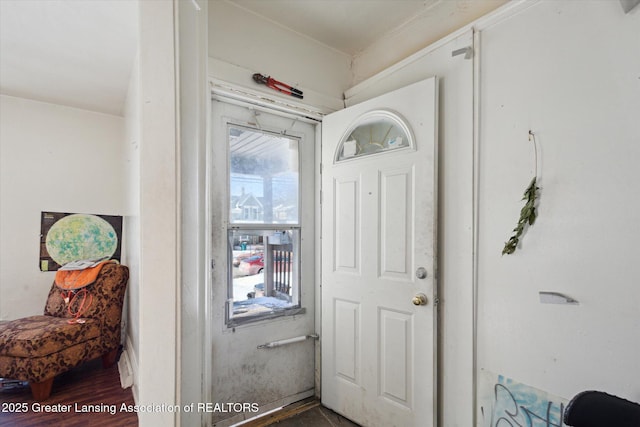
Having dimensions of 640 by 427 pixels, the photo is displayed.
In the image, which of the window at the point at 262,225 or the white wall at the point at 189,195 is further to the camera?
the window at the point at 262,225

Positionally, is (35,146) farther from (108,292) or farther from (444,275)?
(444,275)

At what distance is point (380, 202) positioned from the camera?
1780 millimetres

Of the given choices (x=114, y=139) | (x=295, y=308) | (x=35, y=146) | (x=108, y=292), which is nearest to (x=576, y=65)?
(x=295, y=308)

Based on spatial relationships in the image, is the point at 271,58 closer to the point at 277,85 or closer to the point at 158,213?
the point at 277,85

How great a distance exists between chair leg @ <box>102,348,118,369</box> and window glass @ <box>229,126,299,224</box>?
5.72 ft

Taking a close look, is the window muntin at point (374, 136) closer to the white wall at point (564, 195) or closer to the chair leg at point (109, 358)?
the white wall at point (564, 195)

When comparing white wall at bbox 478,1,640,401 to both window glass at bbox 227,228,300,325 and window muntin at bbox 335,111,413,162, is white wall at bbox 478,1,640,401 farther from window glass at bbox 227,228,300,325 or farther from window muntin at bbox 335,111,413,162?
window glass at bbox 227,228,300,325

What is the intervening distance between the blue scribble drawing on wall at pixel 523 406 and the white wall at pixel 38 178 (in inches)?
135

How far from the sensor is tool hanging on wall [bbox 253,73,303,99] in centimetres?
179

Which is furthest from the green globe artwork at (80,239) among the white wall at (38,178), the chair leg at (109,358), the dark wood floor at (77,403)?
the dark wood floor at (77,403)

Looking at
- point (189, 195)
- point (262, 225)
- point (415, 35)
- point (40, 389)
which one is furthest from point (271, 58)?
point (40, 389)

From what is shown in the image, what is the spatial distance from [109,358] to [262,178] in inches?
82.5

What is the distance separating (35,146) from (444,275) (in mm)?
3621

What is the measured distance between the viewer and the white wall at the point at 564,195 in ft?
3.39
